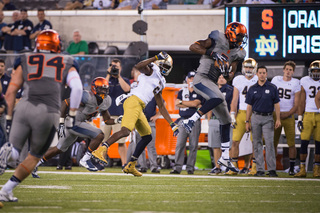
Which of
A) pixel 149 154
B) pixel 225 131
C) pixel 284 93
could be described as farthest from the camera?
pixel 149 154

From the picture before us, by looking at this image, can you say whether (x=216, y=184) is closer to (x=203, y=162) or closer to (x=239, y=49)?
(x=239, y=49)

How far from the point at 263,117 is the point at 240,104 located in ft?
2.88

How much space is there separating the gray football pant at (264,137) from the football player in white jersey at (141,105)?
7.20 ft

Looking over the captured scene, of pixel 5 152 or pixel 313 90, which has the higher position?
pixel 313 90

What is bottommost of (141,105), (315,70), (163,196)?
(163,196)

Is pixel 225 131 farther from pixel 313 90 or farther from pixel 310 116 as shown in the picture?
pixel 313 90

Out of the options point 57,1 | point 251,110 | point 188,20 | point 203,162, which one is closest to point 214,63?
point 251,110

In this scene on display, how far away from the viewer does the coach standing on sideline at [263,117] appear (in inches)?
432

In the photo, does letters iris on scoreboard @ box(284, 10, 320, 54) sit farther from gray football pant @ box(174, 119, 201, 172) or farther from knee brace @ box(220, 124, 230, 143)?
knee brace @ box(220, 124, 230, 143)

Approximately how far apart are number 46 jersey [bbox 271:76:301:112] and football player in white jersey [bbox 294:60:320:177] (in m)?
0.17

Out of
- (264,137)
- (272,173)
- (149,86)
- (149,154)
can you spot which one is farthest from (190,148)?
(149,86)

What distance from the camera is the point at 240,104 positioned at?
11.8m

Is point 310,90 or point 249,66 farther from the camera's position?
point 249,66

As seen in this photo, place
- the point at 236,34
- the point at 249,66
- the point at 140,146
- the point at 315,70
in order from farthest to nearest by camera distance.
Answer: the point at 249,66 → the point at 315,70 → the point at 140,146 → the point at 236,34
